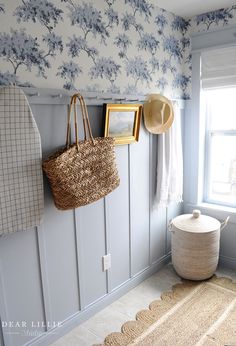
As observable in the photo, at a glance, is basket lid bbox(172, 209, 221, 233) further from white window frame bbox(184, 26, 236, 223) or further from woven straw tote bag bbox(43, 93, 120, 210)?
woven straw tote bag bbox(43, 93, 120, 210)

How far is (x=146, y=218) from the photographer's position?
246 cm

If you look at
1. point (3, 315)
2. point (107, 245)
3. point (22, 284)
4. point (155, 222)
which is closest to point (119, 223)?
point (107, 245)

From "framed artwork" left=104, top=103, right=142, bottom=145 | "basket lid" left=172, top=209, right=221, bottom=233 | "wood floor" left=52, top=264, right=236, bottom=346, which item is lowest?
"wood floor" left=52, top=264, right=236, bottom=346

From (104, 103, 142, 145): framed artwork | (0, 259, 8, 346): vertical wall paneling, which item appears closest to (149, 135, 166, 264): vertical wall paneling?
(104, 103, 142, 145): framed artwork

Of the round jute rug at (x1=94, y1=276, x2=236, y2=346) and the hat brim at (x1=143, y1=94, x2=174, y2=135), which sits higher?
the hat brim at (x1=143, y1=94, x2=174, y2=135)

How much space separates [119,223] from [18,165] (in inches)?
38.9

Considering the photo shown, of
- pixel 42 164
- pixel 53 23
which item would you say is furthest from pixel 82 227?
pixel 53 23

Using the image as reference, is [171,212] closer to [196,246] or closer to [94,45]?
[196,246]

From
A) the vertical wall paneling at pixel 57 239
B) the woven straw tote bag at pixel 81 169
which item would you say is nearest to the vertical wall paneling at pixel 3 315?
the vertical wall paneling at pixel 57 239

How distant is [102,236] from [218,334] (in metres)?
0.97

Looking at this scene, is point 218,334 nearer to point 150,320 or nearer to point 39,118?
point 150,320

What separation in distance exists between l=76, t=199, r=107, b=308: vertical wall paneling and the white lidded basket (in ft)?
2.26

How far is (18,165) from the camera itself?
1467 mm

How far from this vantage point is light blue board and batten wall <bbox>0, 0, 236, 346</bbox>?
1.57 meters
